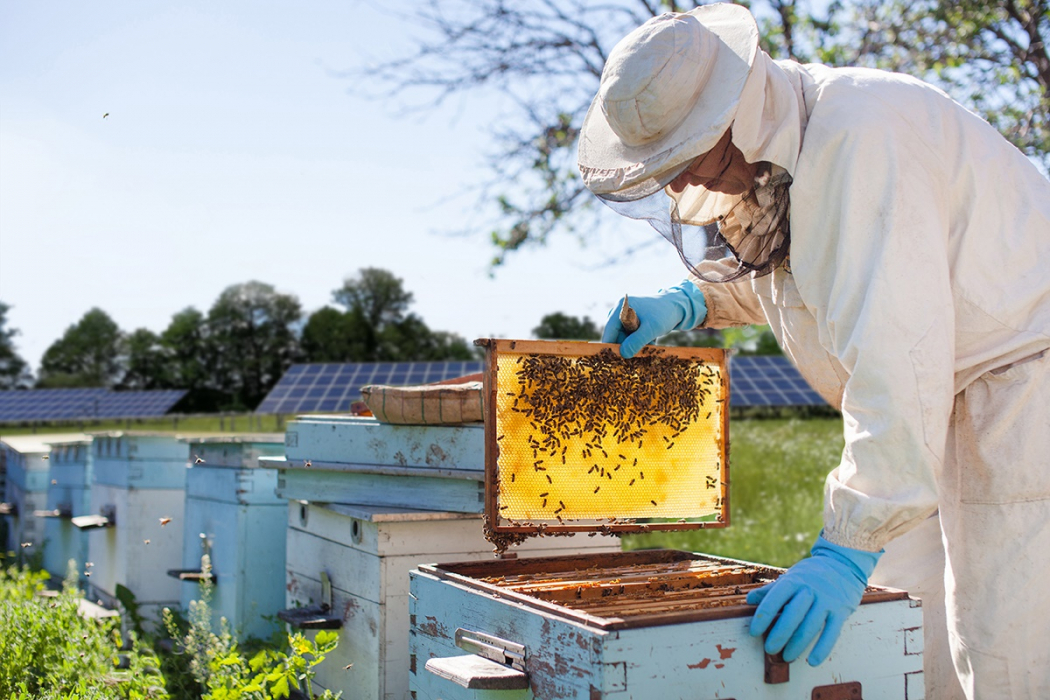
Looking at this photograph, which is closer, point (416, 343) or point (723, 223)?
point (723, 223)

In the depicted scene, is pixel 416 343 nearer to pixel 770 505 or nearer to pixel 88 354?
pixel 88 354

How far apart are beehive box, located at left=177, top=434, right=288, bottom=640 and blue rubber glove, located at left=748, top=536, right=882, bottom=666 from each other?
9.37ft

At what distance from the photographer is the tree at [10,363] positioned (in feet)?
217

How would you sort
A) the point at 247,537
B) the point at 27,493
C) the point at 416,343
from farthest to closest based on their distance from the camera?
the point at 416,343, the point at 27,493, the point at 247,537

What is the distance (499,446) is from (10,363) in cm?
7560

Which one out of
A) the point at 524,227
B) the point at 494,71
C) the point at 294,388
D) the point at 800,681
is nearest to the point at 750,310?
the point at 800,681

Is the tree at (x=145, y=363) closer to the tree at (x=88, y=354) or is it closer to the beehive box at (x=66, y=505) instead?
the tree at (x=88, y=354)

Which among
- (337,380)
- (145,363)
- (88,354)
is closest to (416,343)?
(145,363)

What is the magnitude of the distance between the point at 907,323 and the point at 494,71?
633 centimetres

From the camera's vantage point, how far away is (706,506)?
2938mm

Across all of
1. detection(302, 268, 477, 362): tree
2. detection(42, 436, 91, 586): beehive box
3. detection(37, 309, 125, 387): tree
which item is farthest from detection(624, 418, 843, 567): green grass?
detection(37, 309, 125, 387): tree

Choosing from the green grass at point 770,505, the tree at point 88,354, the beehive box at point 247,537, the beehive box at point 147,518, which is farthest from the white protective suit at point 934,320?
the tree at point 88,354

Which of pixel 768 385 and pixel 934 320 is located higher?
pixel 768 385

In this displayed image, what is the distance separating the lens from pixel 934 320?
197 cm
